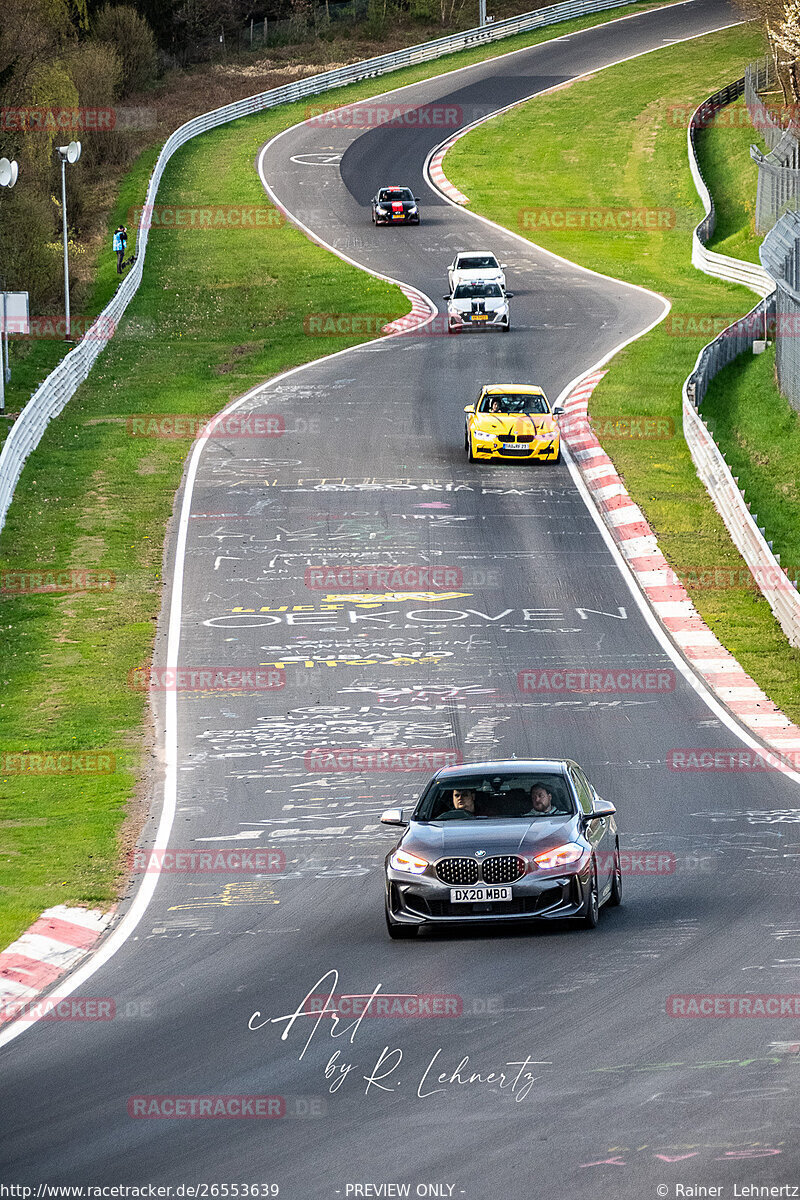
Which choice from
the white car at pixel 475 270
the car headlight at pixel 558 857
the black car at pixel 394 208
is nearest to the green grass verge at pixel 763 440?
the white car at pixel 475 270

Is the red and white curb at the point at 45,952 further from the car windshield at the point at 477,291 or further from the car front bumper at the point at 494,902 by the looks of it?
the car windshield at the point at 477,291

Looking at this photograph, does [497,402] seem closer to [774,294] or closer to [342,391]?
[342,391]

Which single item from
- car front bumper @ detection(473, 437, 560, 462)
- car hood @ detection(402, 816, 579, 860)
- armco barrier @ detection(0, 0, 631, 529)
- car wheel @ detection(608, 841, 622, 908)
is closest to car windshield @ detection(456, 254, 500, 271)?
armco barrier @ detection(0, 0, 631, 529)

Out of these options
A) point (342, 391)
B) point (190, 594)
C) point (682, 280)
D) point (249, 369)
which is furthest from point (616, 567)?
point (682, 280)

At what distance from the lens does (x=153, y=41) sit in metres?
90.1

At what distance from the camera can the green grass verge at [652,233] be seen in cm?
2805

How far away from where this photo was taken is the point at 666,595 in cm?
2747

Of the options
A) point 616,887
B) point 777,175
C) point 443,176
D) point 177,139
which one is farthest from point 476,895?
point 177,139

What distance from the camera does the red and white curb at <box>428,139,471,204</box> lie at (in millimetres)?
70812

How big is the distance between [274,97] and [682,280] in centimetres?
3912

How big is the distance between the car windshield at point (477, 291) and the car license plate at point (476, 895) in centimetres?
3699

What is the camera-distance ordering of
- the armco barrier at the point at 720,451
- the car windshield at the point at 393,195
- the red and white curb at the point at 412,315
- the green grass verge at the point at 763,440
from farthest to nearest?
the car windshield at the point at 393,195 → the red and white curb at the point at 412,315 → the green grass verge at the point at 763,440 → the armco barrier at the point at 720,451

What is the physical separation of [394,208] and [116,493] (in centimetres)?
3358

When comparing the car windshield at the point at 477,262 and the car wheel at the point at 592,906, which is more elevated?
the car wheel at the point at 592,906
